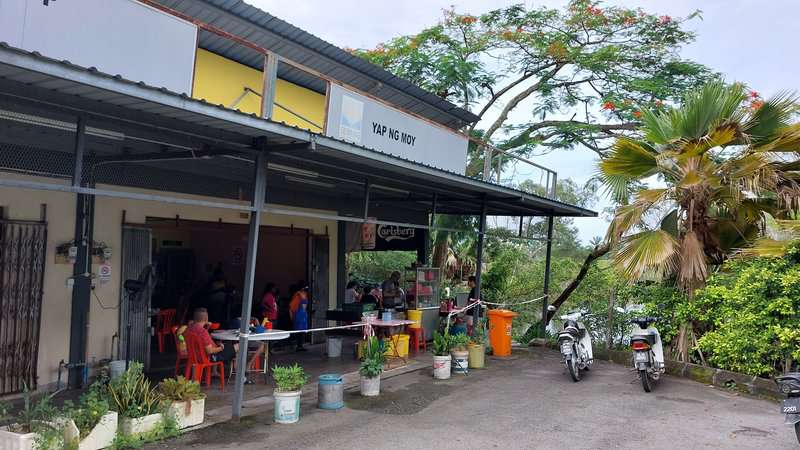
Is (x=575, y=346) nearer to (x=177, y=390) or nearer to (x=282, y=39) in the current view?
(x=177, y=390)

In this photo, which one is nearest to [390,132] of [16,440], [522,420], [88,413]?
[522,420]

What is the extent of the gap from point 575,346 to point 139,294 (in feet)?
21.2

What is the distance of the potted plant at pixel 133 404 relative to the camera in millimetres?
5906

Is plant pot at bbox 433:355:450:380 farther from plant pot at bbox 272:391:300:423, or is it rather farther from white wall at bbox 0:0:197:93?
white wall at bbox 0:0:197:93

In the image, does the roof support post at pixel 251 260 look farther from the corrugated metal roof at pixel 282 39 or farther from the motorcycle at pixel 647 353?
the motorcycle at pixel 647 353

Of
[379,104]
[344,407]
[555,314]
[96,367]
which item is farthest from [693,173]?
[96,367]

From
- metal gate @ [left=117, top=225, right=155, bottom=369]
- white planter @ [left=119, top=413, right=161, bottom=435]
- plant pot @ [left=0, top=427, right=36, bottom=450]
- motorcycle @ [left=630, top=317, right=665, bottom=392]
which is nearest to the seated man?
metal gate @ [left=117, top=225, right=155, bottom=369]

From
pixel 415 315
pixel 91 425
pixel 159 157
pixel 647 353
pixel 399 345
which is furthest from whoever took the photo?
pixel 415 315

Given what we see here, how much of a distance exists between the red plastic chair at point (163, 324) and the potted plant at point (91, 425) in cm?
581

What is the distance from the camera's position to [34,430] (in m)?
5.20

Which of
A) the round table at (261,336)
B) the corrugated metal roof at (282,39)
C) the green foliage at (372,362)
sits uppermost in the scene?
the corrugated metal roof at (282,39)

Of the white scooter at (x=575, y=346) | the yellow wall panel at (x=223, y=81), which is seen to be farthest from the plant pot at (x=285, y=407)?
the white scooter at (x=575, y=346)

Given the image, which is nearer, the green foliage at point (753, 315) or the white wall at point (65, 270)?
the white wall at point (65, 270)

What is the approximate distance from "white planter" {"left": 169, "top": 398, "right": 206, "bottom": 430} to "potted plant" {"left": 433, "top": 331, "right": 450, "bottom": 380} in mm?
3949
